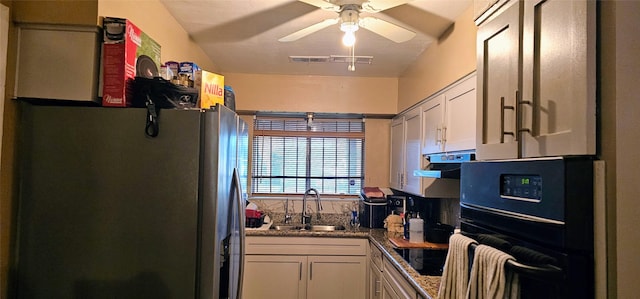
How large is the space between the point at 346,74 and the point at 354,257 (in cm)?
180

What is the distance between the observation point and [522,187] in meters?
0.95

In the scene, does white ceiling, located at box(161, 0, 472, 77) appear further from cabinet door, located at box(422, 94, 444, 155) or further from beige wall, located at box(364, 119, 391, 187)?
beige wall, located at box(364, 119, 391, 187)

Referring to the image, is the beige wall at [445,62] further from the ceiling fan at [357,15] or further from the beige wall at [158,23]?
the beige wall at [158,23]

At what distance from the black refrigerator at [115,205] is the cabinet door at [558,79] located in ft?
3.61

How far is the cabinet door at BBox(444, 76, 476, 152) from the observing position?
6.37 ft

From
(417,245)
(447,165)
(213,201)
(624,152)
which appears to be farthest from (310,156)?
(624,152)

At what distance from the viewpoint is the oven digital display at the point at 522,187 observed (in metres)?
0.89

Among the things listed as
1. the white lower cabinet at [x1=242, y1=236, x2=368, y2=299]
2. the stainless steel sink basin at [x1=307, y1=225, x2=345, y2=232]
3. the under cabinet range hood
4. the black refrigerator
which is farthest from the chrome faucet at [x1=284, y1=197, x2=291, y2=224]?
the black refrigerator

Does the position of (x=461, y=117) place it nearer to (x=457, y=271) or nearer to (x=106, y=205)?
(x=457, y=271)

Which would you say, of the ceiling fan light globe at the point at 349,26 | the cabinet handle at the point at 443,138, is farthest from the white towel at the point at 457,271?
the cabinet handle at the point at 443,138

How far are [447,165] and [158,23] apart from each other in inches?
79.2

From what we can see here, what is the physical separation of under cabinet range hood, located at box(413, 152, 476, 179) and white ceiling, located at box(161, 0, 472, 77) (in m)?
0.82

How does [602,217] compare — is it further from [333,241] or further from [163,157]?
[333,241]

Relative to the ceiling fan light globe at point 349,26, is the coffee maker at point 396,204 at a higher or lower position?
lower
